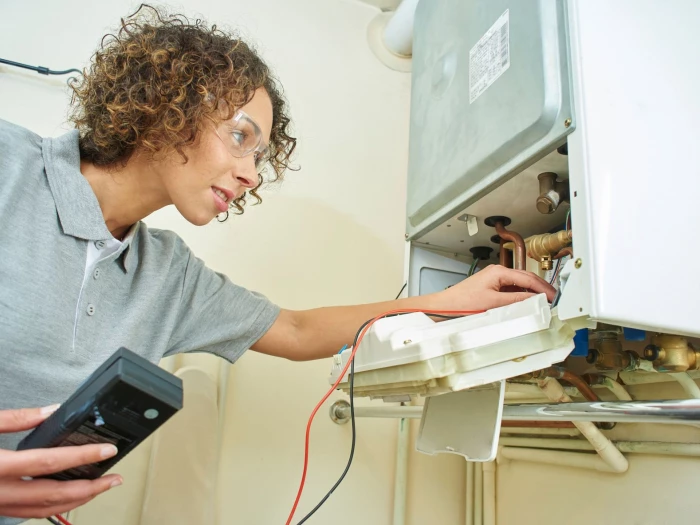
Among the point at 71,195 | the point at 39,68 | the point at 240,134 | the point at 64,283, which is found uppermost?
the point at 39,68

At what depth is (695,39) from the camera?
0.68 meters

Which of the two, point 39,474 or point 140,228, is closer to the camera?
point 39,474

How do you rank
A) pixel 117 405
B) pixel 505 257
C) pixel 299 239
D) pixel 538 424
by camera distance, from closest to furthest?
pixel 117 405, pixel 505 257, pixel 538 424, pixel 299 239

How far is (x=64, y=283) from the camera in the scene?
2.37ft

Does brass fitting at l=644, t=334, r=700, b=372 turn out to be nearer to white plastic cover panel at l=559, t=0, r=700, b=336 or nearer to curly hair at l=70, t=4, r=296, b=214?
white plastic cover panel at l=559, t=0, r=700, b=336

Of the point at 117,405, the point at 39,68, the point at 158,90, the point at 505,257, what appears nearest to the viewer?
the point at 117,405

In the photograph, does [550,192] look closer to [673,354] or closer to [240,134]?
[673,354]

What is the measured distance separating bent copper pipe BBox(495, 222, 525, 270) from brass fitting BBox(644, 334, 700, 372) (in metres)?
0.22

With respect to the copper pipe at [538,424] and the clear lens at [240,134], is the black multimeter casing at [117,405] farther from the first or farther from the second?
the copper pipe at [538,424]

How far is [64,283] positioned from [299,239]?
0.69 metres

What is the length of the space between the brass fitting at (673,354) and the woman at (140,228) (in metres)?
0.15

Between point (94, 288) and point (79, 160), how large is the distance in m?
0.20

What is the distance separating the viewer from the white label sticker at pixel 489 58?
0.74 metres

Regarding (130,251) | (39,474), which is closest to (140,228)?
(130,251)
